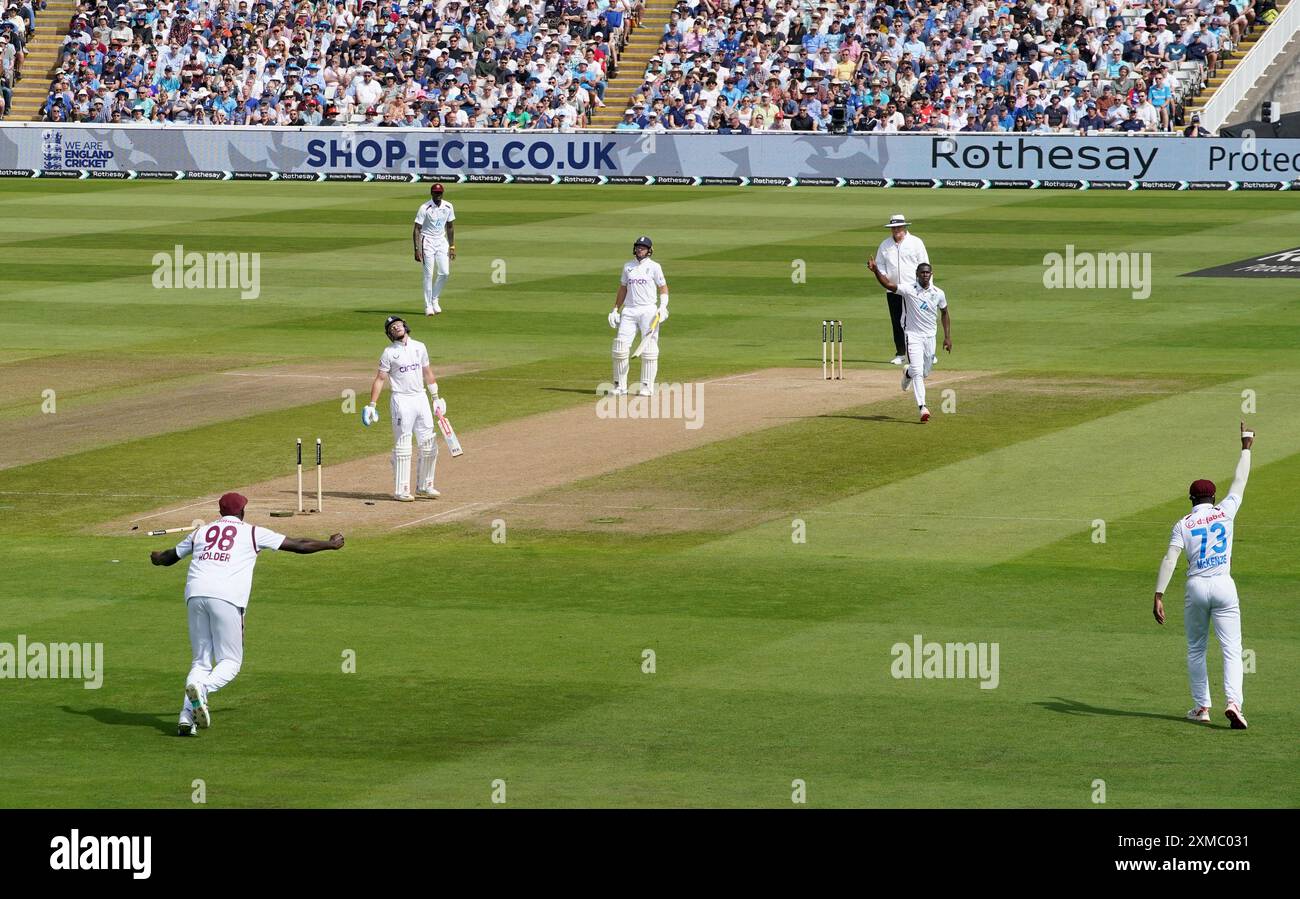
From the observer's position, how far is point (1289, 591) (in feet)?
58.3

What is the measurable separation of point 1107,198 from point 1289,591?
35.7m

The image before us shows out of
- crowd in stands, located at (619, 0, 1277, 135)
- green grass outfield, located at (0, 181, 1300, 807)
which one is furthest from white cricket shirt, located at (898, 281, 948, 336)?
crowd in stands, located at (619, 0, 1277, 135)

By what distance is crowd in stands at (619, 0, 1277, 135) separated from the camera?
56.0m

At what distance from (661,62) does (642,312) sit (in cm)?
3789

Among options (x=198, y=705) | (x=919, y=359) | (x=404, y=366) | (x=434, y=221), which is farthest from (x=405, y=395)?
(x=434, y=221)

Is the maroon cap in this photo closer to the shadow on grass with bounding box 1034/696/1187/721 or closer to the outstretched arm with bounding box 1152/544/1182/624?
the shadow on grass with bounding box 1034/696/1187/721

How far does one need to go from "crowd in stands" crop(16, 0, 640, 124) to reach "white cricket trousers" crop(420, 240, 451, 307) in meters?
25.9

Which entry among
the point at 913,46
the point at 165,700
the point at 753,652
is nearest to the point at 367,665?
the point at 165,700

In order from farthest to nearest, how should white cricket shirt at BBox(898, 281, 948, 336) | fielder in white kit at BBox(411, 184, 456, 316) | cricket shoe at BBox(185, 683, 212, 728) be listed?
fielder in white kit at BBox(411, 184, 456, 316) < white cricket shirt at BBox(898, 281, 948, 336) < cricket shoe at BBox(185, 683, 212, 728)

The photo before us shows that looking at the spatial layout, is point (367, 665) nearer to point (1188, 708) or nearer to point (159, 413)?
point (1188, 708)
